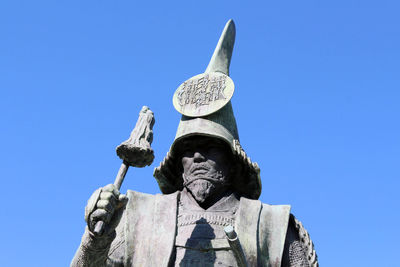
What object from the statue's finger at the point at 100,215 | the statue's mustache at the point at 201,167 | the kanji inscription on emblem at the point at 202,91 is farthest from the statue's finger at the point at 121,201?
the kanji inscription on emblem at the point at 202,91

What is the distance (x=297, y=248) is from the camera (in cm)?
972

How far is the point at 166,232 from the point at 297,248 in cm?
169

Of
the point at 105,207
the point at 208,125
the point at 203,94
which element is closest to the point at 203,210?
the point at 208,125

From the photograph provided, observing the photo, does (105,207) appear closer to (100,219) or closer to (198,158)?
(100,219)

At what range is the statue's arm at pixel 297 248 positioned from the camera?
31.5 ft

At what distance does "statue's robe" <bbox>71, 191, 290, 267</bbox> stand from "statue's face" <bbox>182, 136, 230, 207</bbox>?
30 cm

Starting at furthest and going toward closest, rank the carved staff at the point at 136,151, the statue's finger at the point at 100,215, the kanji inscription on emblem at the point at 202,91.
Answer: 1. the kanji inscription on emblem at the point at 202,91
2. the carved staff at the point at 136,151
3. the statue's finger at the point at 100,215

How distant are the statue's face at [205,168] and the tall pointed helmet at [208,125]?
0.47 ft

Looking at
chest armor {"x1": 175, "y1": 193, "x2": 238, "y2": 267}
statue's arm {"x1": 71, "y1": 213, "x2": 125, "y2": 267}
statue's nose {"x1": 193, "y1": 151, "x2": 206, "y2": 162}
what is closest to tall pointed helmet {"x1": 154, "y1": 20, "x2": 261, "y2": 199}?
statue's nose {"x1": 193, "y1": 151, "x2": 206, "y2": 162}

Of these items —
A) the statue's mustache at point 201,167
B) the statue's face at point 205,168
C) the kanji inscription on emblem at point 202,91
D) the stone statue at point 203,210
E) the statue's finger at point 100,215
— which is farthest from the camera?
the kanji inscription on emblem at point 202,91

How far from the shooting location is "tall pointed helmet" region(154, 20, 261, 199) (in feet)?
32.6

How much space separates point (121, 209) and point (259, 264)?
6.35 feet

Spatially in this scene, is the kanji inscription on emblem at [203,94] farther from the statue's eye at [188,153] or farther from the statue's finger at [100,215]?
the statue's finger at [100,215]

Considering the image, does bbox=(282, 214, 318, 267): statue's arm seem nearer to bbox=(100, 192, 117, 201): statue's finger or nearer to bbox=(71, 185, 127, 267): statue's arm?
bbox=(71, 185, 127, 267): statue's arm
